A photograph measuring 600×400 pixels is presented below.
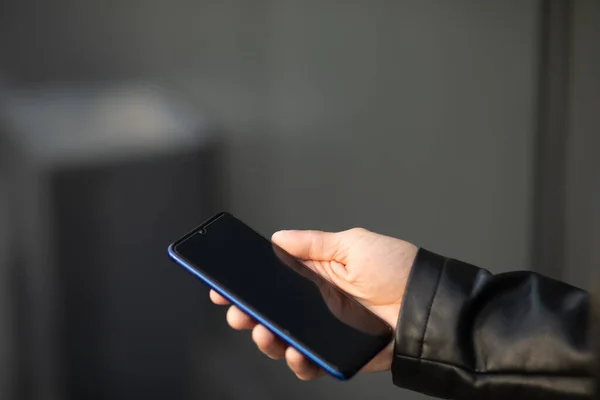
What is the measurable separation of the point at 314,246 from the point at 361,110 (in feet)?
1.08

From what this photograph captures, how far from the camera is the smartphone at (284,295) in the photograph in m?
0.49

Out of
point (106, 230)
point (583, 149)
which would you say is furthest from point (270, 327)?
point (583, 149)

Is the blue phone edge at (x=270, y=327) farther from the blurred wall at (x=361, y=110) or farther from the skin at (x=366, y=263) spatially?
the blurred wall at (x=361, y=110)

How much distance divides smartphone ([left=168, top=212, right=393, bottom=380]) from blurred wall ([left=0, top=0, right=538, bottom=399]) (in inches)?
12.0

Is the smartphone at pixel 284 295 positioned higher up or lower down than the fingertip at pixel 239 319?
higher up

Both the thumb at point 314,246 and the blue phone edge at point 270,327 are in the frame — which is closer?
the blue phone edge at point 270,327

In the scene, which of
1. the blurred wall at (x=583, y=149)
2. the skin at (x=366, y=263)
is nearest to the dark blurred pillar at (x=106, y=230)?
the skin at (x=366, y=263)

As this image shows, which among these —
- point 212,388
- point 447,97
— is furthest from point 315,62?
point 212,388

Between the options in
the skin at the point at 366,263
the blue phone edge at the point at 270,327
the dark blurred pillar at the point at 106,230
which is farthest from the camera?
the dark blurred pillar at the point at 106,230

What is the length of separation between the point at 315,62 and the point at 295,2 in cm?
8

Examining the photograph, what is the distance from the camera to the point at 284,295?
53cm

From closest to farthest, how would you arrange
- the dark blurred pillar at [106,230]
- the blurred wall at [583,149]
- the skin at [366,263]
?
the skin at [366,263], the dark blurred pillar at [106,230], the blurred wall at [583,149]

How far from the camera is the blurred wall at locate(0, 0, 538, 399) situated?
2.78ft

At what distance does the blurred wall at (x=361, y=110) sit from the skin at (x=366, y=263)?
0.87 feet
